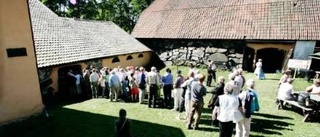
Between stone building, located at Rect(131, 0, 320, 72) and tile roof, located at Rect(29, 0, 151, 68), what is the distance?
3.22m

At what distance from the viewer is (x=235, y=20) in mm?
20812

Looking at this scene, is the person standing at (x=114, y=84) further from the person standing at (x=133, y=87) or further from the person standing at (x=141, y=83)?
the person standing at (x=141, y=83)

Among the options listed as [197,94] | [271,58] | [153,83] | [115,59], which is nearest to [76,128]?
[153,83]

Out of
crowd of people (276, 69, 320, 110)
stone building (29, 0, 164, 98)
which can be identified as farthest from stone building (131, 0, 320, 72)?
crowd of people (276, 69, 320, 110)

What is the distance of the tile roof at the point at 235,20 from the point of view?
18.2 m

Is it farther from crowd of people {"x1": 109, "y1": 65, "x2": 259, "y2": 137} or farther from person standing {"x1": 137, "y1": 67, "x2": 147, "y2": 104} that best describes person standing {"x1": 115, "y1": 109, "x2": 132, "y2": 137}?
person standing {"x1": 137, "y1": 67, "x2": 147, "y2": 104}

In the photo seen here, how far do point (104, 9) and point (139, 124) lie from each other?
106 feet

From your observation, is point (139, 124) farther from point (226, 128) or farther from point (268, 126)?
point (268, 126)

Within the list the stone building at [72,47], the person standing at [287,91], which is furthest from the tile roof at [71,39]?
the person standing at [287,91]

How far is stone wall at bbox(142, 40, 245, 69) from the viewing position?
65.9ft

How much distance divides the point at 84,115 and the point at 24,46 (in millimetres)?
3293

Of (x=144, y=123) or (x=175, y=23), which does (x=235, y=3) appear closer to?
(x=175, y=23)

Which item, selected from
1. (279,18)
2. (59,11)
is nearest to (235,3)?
(279,18)

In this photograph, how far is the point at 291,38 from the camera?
17.8 meters
